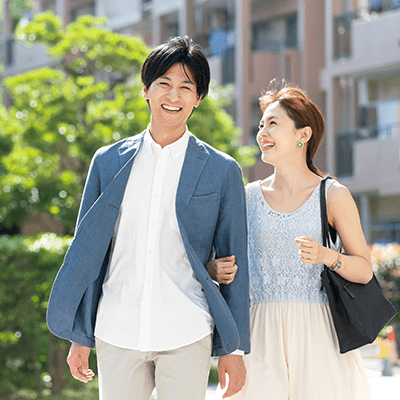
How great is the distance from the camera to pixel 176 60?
9.05 feet

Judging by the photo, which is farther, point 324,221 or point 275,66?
point 275,66

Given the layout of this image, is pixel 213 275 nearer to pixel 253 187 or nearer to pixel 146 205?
pixel 146 205

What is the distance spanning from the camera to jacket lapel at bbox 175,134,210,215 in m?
2.69

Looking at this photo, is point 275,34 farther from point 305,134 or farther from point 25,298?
point 305,134

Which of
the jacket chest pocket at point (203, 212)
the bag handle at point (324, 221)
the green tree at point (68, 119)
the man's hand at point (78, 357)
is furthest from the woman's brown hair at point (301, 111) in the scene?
the green tree at point (68, 119)

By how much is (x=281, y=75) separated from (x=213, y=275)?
16533 mm

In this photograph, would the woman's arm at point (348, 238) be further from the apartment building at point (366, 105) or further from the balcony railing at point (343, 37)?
the balcony railing at point (343, 37)

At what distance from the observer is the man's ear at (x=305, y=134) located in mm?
3396

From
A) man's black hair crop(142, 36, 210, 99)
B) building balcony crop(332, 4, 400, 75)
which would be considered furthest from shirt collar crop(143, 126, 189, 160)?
building balcony crop(332, 4, 400, 75)

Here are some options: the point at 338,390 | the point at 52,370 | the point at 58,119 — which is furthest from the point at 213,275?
the point at 58,119

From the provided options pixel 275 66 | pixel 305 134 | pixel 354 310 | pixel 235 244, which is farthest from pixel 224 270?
pixel 275 66

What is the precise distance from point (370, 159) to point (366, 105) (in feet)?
4.64

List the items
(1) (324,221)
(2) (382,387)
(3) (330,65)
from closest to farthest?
1. (1) (324,221)
2. (2) (382,387)
3. (3) (330,65)

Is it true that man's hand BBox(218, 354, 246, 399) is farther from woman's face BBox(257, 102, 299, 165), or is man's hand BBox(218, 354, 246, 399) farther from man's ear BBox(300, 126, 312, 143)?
man's ear BBox(300, 126, 312, 143)
